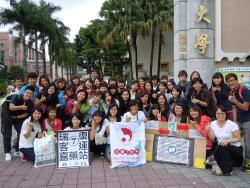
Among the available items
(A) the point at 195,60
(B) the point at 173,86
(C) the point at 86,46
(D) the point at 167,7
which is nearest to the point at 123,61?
(C) the point at 86,46

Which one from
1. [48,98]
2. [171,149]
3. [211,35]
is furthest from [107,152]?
[211,35]

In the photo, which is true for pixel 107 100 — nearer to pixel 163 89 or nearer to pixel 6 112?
pixel 163 89

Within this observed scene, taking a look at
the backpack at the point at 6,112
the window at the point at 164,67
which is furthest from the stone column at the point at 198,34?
the window at the point at 164,67

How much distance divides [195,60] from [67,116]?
5.89 metres

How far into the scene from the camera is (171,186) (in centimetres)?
493

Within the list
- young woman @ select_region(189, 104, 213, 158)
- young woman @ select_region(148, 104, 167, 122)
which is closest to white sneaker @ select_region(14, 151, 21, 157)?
young woman @ select_region(148, 104, 167, 122)

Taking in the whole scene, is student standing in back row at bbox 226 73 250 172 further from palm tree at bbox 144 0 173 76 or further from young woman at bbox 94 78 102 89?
palm tree at bbox 144 0 173 76

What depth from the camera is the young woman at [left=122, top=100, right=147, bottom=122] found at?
6422 millimetres

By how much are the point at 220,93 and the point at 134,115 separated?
5.71 feet

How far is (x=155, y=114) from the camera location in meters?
6.59

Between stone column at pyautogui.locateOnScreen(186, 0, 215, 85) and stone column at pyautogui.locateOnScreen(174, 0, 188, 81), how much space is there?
1.05 feet

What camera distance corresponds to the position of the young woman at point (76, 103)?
22.2 ft

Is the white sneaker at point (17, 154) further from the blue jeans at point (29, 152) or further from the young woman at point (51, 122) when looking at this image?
the young woman at point (51, 122)

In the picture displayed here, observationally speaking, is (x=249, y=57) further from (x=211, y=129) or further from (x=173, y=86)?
(x=211, y=129)
